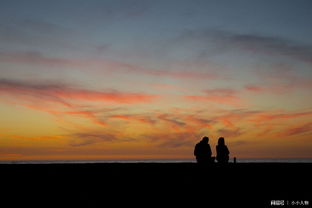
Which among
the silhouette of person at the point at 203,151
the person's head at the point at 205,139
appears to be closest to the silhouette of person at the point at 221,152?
the silhouette of person at the point at 203,151
